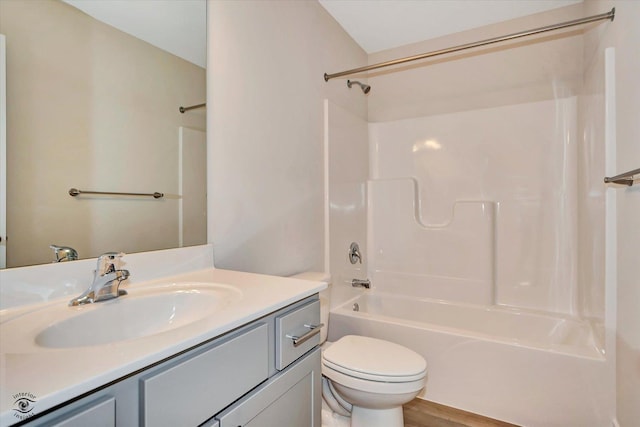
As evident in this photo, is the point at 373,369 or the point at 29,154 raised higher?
the point at 29,154

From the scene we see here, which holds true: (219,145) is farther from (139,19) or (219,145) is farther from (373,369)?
(373,369)

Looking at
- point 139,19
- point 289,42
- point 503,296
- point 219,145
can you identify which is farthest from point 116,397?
point 503,296

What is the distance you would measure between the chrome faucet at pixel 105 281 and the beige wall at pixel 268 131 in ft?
1.47

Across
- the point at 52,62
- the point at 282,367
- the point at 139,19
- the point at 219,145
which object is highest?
the point at 139,19

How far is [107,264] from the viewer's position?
0.88m

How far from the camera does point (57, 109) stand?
2.95 ft

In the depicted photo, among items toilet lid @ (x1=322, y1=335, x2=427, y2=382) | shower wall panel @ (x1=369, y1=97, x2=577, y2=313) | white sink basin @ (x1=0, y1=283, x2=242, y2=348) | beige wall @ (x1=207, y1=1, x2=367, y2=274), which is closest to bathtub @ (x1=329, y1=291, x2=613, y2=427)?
shower wall panel @ (x1=369, y1=97, x2=577, y2=313)

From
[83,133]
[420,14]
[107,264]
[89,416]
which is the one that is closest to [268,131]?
[83,133]

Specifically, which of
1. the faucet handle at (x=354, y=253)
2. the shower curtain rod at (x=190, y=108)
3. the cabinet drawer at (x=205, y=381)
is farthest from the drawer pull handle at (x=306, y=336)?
the faucet handle at (x=354, y=253)

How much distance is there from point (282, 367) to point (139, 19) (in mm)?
1264

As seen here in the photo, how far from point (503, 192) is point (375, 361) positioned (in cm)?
165

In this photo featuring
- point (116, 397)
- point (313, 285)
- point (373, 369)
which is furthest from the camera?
point (373, 369)

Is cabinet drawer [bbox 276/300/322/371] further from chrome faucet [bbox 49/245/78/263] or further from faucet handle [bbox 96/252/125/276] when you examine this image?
chrome faucet [bbox 49/245/78/263]

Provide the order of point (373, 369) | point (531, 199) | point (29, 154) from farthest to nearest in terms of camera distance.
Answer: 1. point (531, 199)
2. point (373, 369)
3. point (29, 154)
